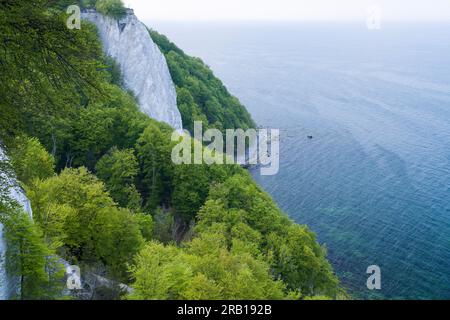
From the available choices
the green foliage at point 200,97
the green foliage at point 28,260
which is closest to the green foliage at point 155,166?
the green foliage at point 28,260

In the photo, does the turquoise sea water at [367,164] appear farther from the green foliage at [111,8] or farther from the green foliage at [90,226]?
the green foliage at [111,8]

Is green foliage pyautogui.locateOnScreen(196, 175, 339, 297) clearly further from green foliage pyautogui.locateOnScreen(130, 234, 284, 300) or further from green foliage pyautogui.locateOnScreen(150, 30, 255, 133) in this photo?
A: green foliage pyautogui.locateOnScreen(150, 30, 255, 133)

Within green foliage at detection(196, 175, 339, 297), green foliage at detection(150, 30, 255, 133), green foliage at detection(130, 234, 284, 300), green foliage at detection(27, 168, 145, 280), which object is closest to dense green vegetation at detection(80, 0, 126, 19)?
green foliage at detection(150, 30, 255, 133)

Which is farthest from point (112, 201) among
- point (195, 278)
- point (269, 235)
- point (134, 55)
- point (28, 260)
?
point (134, 55)

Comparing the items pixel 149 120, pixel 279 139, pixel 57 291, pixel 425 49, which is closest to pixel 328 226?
pixel 149 120

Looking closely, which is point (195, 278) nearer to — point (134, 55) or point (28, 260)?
point (28, 260)

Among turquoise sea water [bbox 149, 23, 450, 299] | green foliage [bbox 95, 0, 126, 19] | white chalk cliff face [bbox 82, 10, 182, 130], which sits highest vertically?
green foliage [bbox 95, 0, 126, 19]

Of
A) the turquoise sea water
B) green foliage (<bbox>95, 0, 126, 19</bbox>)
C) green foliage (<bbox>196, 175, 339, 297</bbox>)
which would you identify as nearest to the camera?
green foliage (<bbox>196, 175, 339, 297</bbox>)
